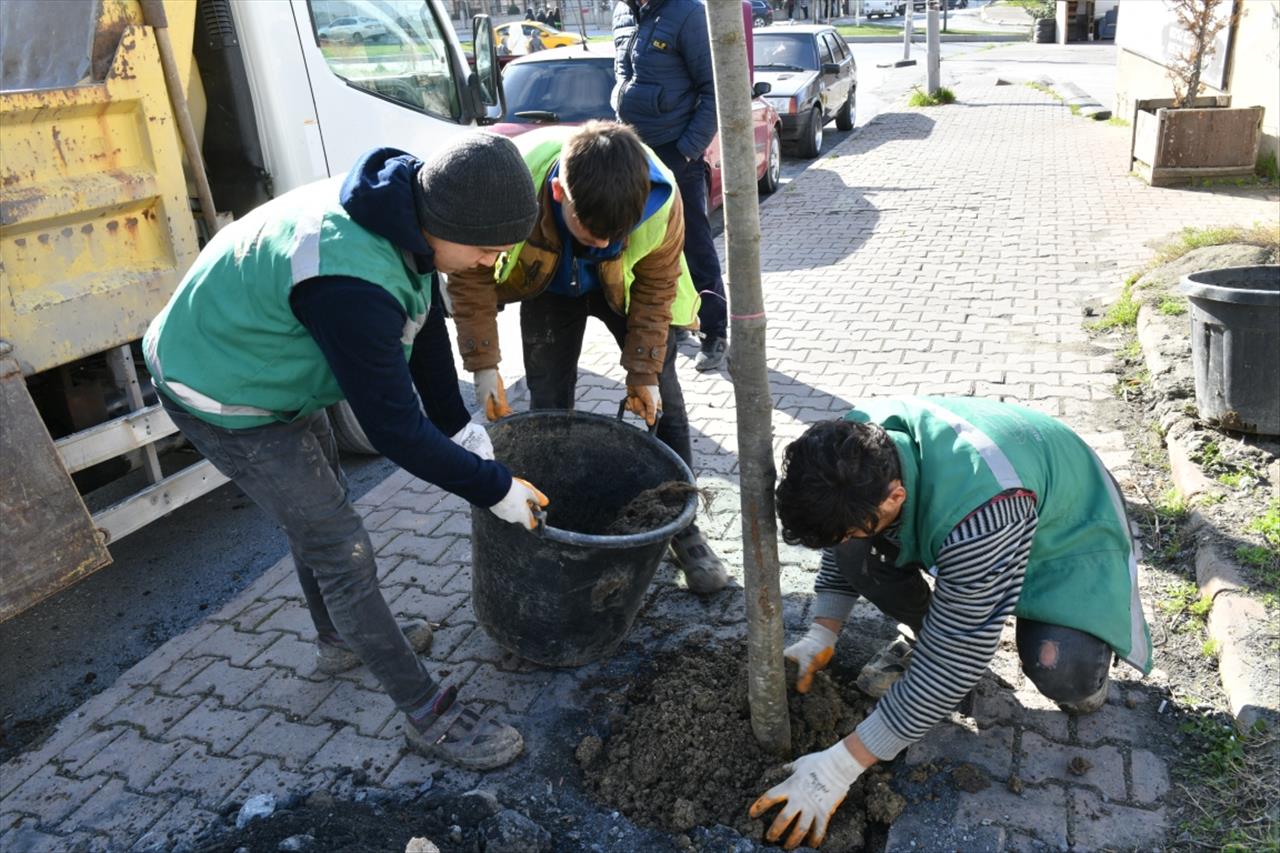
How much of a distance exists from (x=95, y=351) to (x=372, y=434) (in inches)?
71.3

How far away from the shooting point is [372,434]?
2.30 metres

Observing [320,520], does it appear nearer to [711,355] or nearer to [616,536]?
[616,536]

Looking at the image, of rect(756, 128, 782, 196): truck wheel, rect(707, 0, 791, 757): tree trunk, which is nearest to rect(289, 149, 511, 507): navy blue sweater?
rect(707, 0, 791, 757): tree trunk

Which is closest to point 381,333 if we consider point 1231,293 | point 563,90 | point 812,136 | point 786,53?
point 1231,293

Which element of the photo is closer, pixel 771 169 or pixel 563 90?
pixel 563 90

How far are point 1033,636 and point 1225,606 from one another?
0.93m

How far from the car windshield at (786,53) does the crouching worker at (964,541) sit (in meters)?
11.4

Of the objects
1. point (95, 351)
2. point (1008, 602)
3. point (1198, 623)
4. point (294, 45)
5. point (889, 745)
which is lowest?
point (1198, 623)

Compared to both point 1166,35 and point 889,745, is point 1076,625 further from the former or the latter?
point 1166,35

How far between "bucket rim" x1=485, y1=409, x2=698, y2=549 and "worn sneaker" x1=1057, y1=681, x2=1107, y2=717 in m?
1.13

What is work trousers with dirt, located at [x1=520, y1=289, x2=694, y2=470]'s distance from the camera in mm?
3381

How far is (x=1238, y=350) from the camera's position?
3986mm

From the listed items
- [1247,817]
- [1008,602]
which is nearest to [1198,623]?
[1247,817]

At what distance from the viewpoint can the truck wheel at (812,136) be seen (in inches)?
505
